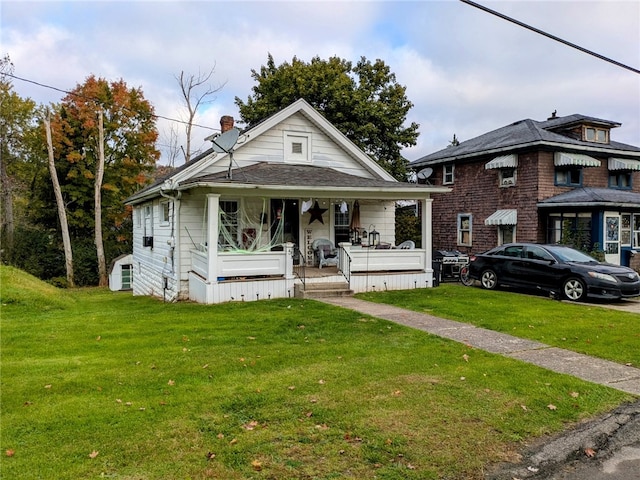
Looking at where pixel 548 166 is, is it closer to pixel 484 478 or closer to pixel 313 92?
pixel 313 92

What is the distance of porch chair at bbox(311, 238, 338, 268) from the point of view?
47.1ft

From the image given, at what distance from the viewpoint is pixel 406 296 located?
12.2m

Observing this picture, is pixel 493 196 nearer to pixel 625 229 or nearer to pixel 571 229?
pixel 571 229

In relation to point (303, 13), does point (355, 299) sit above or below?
below

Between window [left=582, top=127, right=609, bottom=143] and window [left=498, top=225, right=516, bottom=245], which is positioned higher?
window [left=582, top=127, right=609, bottom=143]

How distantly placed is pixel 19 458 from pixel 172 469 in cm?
120

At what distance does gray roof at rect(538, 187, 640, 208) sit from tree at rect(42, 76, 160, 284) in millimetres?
23517

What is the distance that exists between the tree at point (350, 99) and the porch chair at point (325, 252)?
45.8 feet

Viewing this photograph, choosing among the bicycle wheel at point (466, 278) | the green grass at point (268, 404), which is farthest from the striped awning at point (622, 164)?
the green grass at point (268, 404)

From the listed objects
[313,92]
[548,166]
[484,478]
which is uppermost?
[313,92]

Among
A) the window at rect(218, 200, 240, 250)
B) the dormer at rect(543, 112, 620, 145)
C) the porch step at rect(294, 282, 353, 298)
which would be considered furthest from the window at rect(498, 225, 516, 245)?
the window at rect(218, 200, 240, 250)

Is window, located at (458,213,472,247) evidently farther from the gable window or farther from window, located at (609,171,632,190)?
the gable window

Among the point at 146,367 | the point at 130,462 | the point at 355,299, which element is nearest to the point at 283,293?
the point at 355,299

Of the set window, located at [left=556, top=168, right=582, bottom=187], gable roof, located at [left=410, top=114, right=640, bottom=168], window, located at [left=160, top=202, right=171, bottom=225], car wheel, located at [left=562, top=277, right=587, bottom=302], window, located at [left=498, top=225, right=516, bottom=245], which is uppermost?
gable roof, located at [left=410, top=114, right=640, bottom=168]
